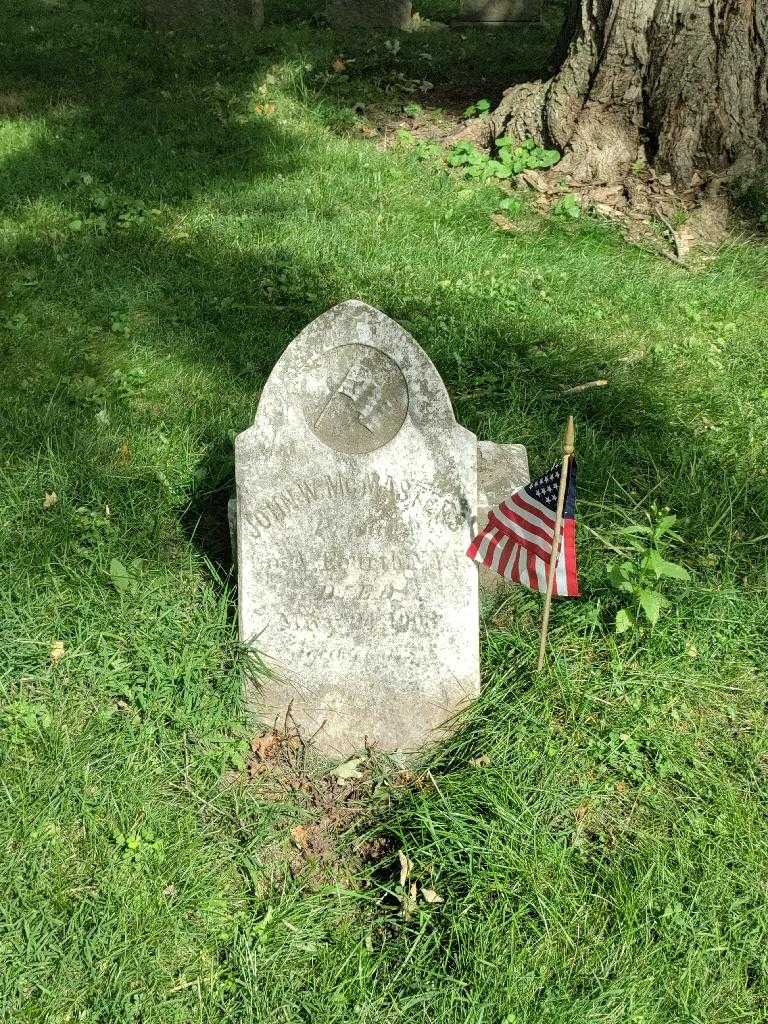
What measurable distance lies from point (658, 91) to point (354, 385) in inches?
156

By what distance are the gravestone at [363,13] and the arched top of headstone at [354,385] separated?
6972mm

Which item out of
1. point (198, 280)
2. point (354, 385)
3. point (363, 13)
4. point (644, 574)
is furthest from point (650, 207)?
point (363, 13)

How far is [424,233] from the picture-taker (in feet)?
18.1

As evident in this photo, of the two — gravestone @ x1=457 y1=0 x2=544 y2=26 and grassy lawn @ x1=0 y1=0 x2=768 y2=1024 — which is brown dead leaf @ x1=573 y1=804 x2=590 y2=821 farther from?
gravestone @ x1=457 y1=0 x2=544 y2=26

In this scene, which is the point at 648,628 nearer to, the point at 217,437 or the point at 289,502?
the point at 289,502

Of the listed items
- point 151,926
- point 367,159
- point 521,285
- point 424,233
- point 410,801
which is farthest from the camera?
point 367,159

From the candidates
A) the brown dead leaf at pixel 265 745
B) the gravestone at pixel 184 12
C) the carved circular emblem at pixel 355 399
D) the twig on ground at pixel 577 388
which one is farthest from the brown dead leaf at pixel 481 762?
the gravestone at pixel 184 12

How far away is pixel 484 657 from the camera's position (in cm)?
327

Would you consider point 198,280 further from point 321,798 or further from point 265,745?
point 321,798

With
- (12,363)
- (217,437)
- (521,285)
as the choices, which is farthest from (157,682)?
Result: (521,285)

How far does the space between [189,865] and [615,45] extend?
5.29 metres

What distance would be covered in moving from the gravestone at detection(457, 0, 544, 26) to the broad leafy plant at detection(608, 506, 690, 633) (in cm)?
781

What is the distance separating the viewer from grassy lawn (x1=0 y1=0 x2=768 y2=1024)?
8.26 ft

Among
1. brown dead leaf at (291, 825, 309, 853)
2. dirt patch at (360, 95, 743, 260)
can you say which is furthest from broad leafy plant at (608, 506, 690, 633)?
dirt patch at (360, 95, 743, 260)
